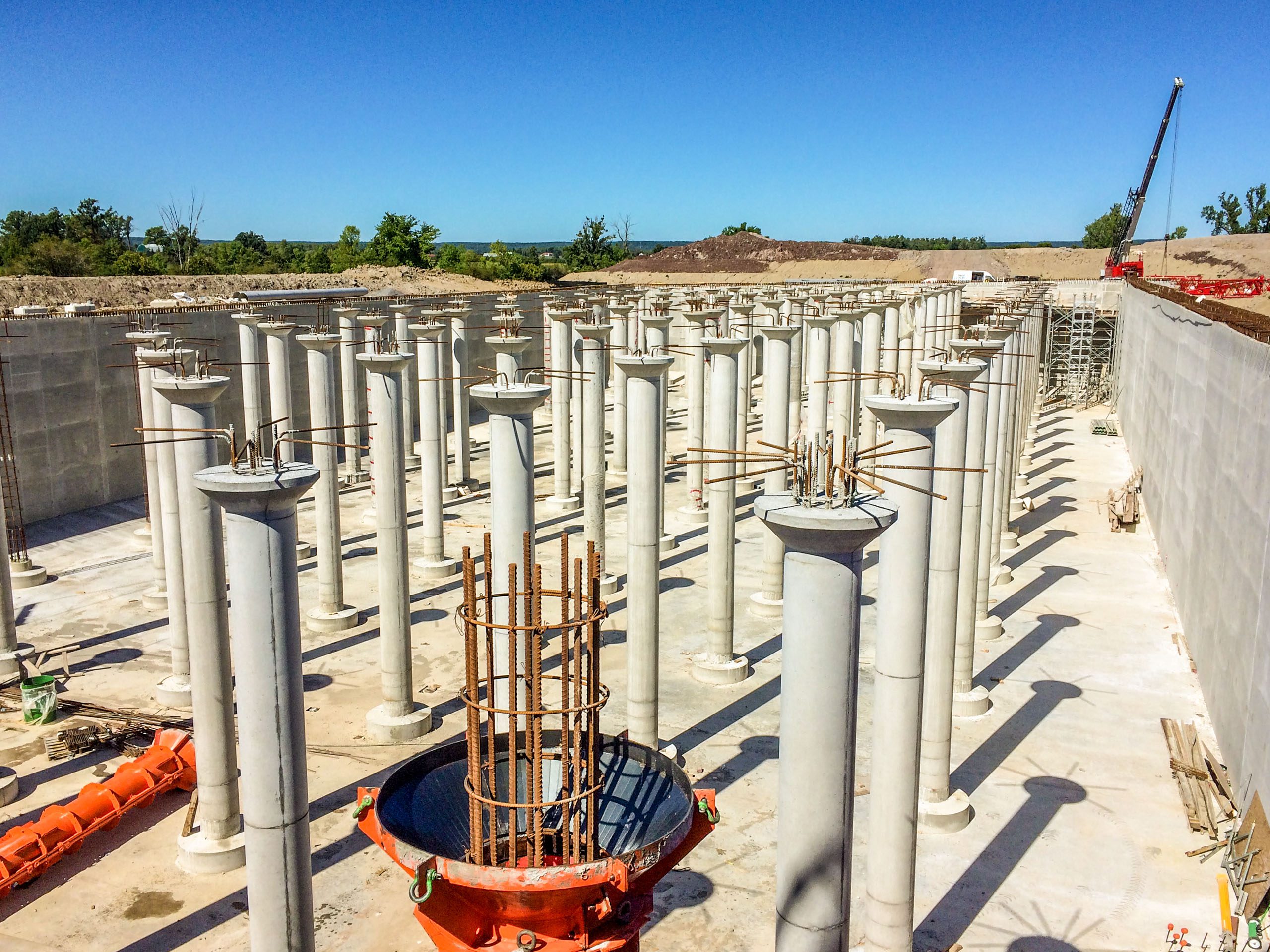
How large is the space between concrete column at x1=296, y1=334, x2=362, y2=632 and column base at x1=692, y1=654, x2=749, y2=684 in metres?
6.60

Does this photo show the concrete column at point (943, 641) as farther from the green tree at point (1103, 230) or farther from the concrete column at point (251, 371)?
the green tree at point (1103, 230)

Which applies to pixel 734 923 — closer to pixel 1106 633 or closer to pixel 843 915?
pixel 843 915

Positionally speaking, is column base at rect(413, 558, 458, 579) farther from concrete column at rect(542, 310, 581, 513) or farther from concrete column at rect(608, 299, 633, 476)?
concrete column at rect(608, 299, 633, 476)

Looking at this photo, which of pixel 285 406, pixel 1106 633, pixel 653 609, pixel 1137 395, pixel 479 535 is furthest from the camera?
pixel 1137 395

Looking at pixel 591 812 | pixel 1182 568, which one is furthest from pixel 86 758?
pixel 1182 568

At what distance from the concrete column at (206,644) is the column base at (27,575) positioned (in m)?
12.0

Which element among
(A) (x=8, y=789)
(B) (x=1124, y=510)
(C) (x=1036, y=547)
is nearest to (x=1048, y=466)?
(B) (x=1124, y=510)

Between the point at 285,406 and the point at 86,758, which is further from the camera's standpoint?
the point at 285,406

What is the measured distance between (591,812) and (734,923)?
4.46 m

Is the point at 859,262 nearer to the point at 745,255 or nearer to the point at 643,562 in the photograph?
the point at 745,255

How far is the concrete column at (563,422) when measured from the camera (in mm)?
28000

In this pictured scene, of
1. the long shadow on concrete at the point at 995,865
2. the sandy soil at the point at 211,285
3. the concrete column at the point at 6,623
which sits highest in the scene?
the sandy soil at the point at 211,285

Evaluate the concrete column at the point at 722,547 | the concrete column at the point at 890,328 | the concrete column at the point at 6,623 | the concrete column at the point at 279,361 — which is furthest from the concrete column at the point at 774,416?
the concrete column at the point at 6,623

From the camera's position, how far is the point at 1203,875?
473 inches
